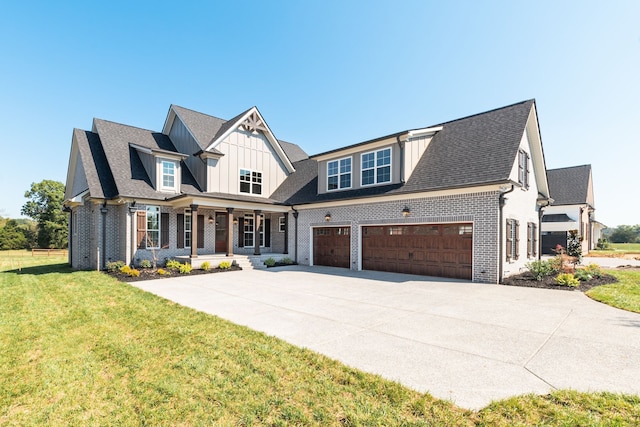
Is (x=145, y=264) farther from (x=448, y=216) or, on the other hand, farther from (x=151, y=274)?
(x=448, y=216)

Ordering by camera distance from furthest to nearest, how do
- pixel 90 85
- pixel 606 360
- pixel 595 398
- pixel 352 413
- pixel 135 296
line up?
pixel 90 85 → pixel 135 296 → pixel 606 360 → pixel 595 398 → pixel 352 413

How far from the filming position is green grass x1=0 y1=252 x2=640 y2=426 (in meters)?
2.84

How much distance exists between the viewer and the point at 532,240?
577 inches

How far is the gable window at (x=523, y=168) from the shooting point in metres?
12.4

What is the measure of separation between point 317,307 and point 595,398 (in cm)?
501

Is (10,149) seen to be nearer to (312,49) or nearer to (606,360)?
(312,49)

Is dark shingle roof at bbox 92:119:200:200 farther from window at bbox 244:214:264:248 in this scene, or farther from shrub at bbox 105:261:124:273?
window at bbox 244:214:264:248

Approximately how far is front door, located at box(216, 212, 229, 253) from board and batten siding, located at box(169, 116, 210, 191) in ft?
6.19

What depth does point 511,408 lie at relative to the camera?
2934 millimetres

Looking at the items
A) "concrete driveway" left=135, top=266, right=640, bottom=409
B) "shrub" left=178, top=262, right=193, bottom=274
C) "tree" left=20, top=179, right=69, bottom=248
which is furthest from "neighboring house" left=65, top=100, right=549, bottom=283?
"tree" left=20, top=179, right=69, bottom=248

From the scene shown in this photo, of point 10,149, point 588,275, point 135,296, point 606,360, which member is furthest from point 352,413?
point 10,149

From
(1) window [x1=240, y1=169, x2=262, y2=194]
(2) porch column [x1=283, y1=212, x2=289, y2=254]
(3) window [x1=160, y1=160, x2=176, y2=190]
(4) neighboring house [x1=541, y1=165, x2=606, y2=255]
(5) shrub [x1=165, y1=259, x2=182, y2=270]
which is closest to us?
(5) shrub [x1=165, y1=259, x2=182, y2=270]

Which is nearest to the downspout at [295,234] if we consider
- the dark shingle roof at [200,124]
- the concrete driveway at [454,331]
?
the dark shingle roof at [200,124]

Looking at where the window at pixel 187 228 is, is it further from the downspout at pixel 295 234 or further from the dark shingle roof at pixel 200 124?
the downspout at pixel 295 234
